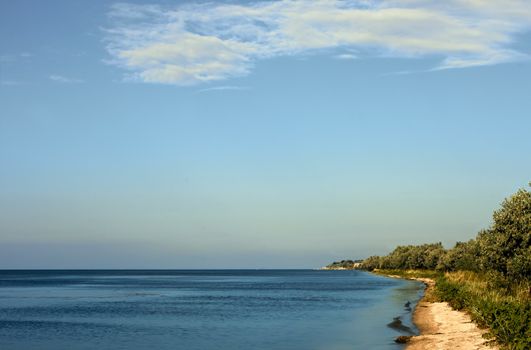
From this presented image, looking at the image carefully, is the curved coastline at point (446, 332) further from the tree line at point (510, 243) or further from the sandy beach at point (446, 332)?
the tree line at point (510, 243)

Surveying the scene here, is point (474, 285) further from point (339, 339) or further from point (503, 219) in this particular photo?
point (339, 339)

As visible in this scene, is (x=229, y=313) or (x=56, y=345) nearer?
(x=56, y=345)

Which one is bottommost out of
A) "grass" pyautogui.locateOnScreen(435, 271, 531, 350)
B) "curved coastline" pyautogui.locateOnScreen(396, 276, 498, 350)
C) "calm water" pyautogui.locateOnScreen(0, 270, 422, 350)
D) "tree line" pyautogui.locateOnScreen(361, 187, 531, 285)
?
"calm water" pyautogui.locateOnScreen(0, 270, 422, 350)

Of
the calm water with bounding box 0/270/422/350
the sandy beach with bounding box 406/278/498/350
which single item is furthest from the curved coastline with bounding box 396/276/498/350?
the calm water with bounding box 0/270/422/350

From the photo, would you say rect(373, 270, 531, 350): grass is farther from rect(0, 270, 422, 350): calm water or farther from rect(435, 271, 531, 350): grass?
rect(0, 270, 422, 350): calm water

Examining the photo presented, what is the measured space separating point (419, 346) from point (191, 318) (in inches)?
1257

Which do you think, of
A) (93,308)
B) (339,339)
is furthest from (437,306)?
(93,308)

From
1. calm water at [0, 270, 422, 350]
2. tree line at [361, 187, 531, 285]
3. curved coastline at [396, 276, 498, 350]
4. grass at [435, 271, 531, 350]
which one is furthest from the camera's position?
tree line at [361, 187, 531, 285]

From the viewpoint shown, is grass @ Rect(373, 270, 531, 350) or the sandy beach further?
the sandy beach

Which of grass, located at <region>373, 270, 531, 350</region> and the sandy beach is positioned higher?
grass, located at <region>373, 270, 531, 350</region>

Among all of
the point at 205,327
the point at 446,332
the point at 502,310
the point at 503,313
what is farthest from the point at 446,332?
the point at 205,327

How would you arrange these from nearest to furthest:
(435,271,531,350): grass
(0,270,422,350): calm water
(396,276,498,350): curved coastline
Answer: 1. (435,271,531,350): grass
2. (396,276,498,350): curved coastline
3. (0,270,422,350): calm water

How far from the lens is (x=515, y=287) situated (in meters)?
48.2

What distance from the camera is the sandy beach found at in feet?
111
